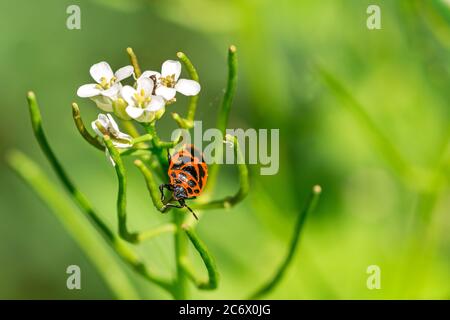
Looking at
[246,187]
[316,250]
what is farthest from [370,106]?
[246,187]

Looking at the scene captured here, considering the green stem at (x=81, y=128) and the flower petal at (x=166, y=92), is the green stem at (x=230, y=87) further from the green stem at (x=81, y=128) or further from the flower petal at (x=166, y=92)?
the green stem at (x=81, y=128)

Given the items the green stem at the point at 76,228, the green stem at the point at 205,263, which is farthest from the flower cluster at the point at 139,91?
the green stem at the point at 76,228

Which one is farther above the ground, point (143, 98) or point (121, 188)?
point (143, 98)

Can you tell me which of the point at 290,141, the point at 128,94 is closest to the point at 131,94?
the point at 128,94

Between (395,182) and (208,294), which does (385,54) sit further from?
(208,294)

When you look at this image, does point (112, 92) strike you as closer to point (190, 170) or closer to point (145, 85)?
point (145, 85)

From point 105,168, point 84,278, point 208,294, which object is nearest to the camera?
point 208,294
